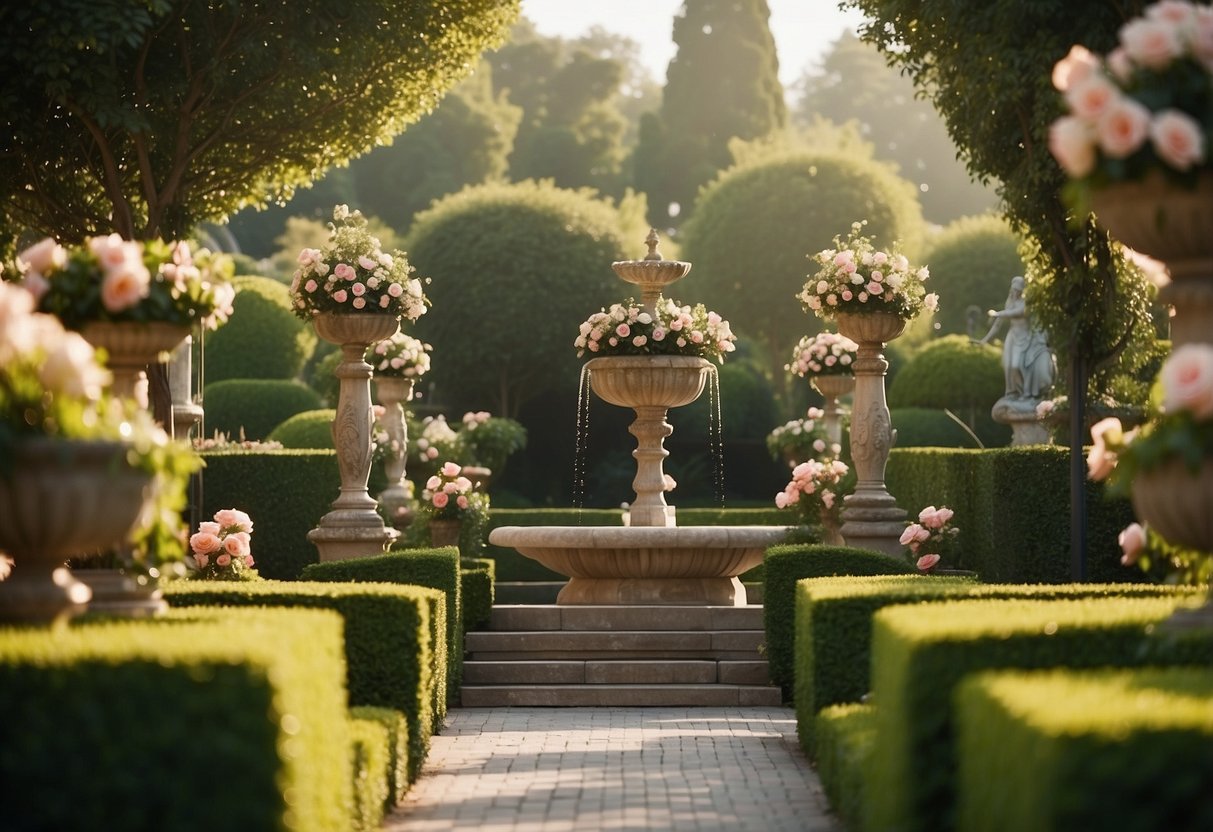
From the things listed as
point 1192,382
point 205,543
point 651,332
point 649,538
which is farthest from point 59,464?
point 651,332

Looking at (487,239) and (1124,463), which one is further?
(487,239)

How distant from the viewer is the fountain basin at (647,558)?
49.4ft

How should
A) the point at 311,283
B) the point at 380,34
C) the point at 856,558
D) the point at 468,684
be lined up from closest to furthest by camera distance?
the point at 856,558 < the point at 468,684 < the point at 311,283 < the point at 380,34

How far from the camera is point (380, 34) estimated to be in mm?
16547

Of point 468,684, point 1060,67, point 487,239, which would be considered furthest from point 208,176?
point 487,239

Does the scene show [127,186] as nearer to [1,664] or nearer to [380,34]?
[380,34]

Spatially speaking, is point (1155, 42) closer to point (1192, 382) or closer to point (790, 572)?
point (1192, 382)

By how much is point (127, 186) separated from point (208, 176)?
75 cm

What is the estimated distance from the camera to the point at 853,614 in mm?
8781

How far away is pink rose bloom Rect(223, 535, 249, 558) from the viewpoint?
12586 millimetres

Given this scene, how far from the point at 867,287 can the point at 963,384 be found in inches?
509

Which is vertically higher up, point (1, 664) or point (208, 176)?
point (208, 176)

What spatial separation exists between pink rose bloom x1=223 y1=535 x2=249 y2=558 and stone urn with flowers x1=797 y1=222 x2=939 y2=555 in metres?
5.35

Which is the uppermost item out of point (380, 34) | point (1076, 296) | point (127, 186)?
point (380, 34)
